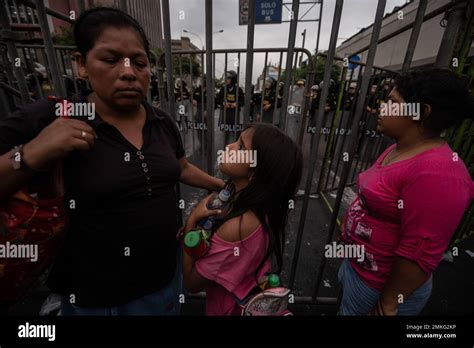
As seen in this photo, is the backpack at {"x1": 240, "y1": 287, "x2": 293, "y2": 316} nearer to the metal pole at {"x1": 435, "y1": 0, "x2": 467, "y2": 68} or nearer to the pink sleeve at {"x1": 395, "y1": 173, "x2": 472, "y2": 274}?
the pink sleeve at {"x1": 395, "y1": 173, "x2": 472, "y2": 274}

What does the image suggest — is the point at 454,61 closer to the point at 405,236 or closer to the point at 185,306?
the point at 405,236

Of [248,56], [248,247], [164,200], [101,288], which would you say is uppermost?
[248,56]

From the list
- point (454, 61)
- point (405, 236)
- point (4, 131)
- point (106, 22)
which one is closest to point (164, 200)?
point (4, 131)

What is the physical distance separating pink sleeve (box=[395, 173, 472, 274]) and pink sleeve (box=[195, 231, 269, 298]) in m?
0.75

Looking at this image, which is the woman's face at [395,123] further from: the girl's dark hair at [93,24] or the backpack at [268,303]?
the girl's dark hair at [93,24]

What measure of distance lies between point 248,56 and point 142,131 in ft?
2.50

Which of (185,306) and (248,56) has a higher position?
(248,56)

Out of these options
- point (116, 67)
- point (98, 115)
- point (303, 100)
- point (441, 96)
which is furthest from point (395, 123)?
point (303, 100)

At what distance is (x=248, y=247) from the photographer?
1172 mm

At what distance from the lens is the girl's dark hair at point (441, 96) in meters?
1.18

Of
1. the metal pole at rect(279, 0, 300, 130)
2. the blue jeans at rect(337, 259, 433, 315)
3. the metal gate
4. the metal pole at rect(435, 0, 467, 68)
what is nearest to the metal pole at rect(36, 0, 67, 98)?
the metal gate

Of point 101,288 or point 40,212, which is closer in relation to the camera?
point 40,212

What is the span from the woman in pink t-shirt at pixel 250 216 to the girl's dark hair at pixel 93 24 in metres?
0.81

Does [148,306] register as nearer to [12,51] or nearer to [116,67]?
[116,67]
